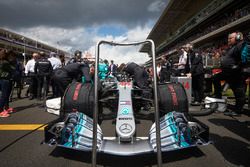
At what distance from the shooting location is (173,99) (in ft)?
10.6

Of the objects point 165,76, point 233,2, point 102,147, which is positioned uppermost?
point 233,2

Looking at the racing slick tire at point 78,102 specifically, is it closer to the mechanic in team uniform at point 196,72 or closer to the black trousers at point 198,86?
the mechanic in team uniform at point 196,72

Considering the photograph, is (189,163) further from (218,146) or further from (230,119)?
(230,119)

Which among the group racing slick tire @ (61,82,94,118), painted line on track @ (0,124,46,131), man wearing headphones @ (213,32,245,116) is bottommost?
painted line on track @ (0,124,46,131)

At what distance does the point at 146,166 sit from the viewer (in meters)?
2.34

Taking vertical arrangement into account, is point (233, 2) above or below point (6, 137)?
above

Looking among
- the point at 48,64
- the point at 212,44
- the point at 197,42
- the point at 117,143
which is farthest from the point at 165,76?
the point at 197,42

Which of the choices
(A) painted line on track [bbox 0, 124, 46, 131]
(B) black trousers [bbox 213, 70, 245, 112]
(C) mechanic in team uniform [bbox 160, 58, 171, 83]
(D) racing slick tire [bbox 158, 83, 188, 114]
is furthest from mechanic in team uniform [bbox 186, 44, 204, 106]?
(C) mechanic in team uniform [bbox 160, 58, 171, 83]

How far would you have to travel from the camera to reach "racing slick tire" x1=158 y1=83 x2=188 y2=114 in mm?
3211

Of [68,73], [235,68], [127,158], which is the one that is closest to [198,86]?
[235,68]

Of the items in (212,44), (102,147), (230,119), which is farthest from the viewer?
(212,44)

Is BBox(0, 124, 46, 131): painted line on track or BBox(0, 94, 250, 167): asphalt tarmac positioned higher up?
BBox(0, 124, 46, 131): painted line on track

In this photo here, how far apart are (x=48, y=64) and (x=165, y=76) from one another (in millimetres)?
5906

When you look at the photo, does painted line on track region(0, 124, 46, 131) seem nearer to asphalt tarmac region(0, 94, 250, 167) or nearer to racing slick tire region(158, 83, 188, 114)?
asphalt tarmac region(0, 94, 250, 167)
